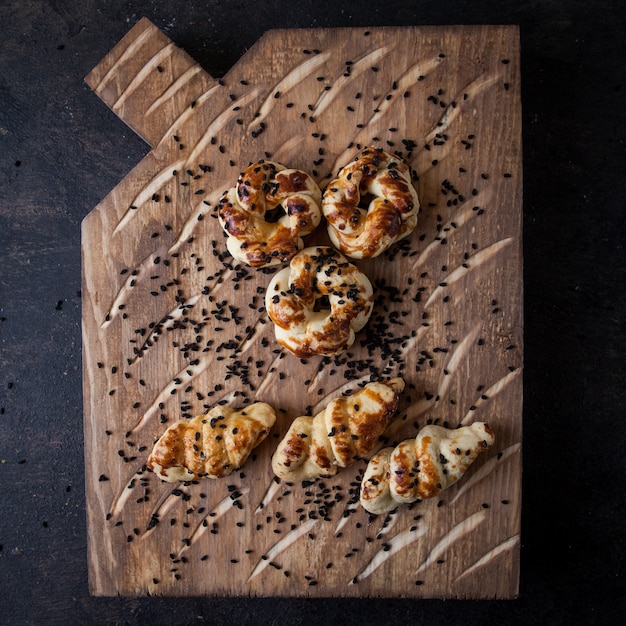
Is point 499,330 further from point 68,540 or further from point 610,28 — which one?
point 68,540

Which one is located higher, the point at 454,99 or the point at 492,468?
the point at 454,99

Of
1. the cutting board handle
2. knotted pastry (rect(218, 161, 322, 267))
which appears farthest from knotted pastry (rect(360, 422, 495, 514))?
the cutting board handle

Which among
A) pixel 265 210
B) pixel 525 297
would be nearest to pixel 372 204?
pixel 265 210

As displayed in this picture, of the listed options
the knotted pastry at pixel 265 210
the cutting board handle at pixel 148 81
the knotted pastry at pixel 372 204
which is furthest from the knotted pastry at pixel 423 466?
the cutting board handle at pixel 148 81

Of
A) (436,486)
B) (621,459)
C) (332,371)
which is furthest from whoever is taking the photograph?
(621,459)

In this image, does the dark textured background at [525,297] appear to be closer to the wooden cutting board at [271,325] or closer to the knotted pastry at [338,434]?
the wooden cutting board at [271,325]

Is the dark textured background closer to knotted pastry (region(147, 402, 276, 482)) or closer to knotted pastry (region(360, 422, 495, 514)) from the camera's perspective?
knotted pastry (region(360, 422, 495, 514))

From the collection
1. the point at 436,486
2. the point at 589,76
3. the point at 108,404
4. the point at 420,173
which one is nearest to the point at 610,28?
the point at 589,76
